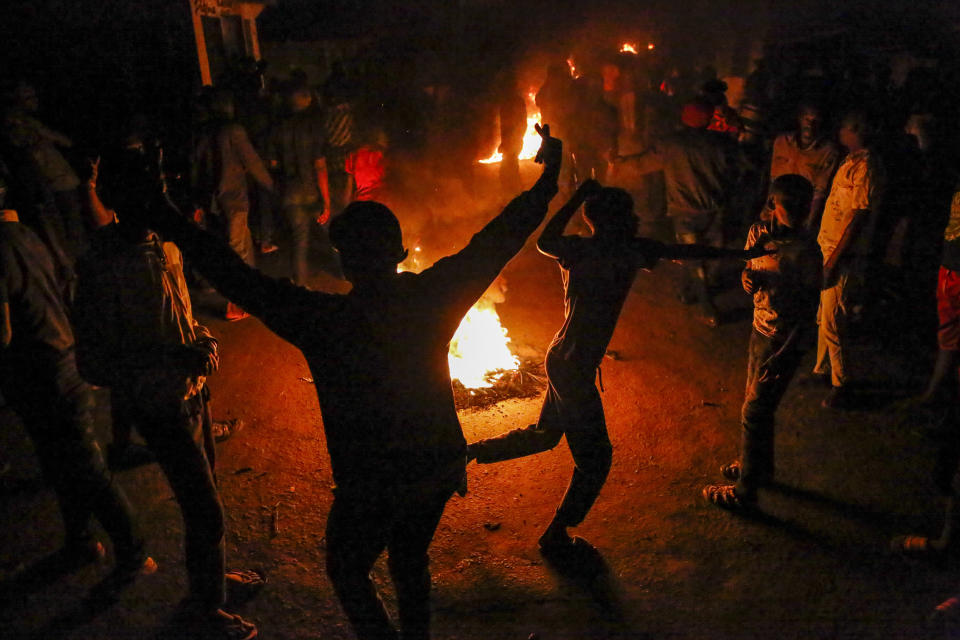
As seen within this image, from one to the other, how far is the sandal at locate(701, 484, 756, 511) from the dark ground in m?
0.07

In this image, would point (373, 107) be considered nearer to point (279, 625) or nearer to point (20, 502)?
point (20, 502)

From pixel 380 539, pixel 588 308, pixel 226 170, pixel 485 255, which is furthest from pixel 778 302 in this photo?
pixel 226 170

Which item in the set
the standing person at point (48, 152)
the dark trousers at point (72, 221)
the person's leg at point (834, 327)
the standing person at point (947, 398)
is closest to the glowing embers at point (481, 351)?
the person's leg at point (834, 327)

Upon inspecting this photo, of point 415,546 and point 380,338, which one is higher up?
point 380,338

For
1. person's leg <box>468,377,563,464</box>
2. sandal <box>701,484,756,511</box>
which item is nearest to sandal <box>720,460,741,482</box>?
sandal <box>701,484,756,511</box>

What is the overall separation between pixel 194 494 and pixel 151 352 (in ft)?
2.36

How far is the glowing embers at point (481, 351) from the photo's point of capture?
5.96 metres

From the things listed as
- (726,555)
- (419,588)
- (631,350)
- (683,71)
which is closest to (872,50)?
(683,71)

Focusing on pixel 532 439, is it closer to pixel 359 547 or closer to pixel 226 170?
pixel 359 547

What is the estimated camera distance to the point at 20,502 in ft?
14.6

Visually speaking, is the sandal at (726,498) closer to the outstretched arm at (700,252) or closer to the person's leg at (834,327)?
the outstretched arm at (700,252)

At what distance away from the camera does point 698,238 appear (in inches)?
309

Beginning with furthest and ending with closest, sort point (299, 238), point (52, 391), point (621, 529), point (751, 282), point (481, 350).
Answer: point (299, 238)
point (481, 350)
point (621, 529)
point (751, 282)
point (52, 391)

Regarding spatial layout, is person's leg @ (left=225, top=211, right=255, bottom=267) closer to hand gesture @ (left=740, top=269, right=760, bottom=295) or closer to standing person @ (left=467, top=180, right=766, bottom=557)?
standing person @ (left=467, top=180, right=766, bottom=557)
